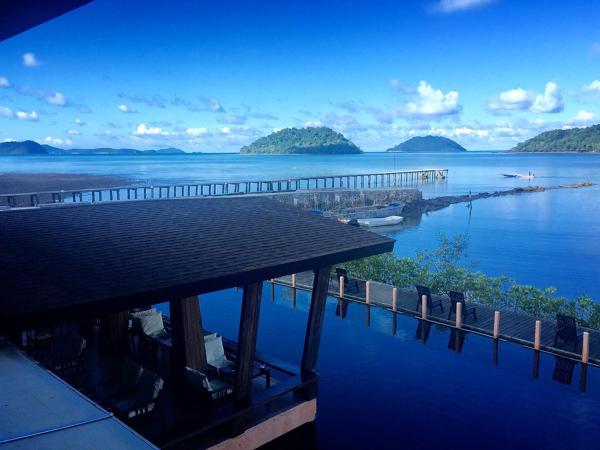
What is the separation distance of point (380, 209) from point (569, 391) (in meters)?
36.7

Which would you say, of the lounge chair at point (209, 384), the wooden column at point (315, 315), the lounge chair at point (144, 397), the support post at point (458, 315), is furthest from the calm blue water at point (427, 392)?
the lounge chair at point (144, 397)

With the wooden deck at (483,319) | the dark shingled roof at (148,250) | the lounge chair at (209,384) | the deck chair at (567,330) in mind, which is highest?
the dark shingled roof at (148,250)

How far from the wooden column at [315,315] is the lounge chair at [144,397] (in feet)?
7.88

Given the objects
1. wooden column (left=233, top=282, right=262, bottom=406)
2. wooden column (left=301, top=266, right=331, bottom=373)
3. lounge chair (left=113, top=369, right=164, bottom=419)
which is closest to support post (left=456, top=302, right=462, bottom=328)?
wooden column (left=301, top=266, right=331, bottom=373)

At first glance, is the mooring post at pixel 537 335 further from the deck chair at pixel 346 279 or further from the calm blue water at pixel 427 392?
the deck chair at pixel 346 279

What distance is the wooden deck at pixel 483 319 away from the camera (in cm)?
1318

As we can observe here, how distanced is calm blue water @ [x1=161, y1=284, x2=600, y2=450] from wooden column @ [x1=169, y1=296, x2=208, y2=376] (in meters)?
2.17

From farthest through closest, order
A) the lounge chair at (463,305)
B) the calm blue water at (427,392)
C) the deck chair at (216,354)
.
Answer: the lounge chair at (463,305) → the calm blue water at (427,392) → the deck chair at (216,354)

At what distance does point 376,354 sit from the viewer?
A: 1370cm

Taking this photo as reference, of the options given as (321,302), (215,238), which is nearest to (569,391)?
(321,302)

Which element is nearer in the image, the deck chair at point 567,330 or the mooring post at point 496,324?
the deck chair at point 567,330

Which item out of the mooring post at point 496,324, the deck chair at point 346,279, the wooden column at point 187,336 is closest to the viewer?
the wooden column at point 187,336

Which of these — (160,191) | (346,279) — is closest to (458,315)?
(346,279)

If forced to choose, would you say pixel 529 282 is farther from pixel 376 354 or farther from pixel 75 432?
pixel 75 432
